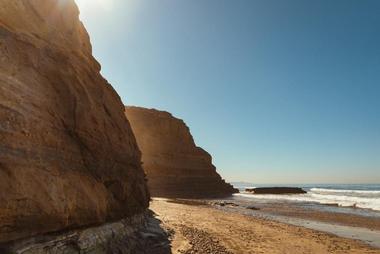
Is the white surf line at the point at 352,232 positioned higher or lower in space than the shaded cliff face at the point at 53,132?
lower

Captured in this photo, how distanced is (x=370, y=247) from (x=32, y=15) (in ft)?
71.1

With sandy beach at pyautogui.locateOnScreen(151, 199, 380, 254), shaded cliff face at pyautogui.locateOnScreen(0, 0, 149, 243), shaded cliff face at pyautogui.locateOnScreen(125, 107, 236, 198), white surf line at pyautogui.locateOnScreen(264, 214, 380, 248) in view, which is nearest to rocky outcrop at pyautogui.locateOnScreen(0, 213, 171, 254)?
shaded cliff face at pyautogui.locateOnScreen(0, 0, 149, 243)

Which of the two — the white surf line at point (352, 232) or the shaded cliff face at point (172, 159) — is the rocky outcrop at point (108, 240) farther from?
the shaded cliff face at point (172, 159)

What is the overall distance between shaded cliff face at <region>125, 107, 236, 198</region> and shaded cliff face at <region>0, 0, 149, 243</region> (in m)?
54.3

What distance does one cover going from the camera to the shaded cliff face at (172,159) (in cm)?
7294

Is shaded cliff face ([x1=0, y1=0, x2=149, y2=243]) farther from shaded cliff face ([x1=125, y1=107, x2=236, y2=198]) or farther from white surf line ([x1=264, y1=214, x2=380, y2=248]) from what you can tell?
shaded cliff face ([x1=125, y1=107, x2=236, y2=198])

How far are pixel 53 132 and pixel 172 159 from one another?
2685 inches

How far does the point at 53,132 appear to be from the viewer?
10016mm

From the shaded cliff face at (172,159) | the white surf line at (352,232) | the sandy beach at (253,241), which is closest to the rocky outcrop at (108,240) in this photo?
the sandy beach at (253,241)

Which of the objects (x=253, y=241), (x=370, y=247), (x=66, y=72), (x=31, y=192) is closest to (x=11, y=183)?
(x=31, y=192)

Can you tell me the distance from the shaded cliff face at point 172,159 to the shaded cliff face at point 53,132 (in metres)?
54.3

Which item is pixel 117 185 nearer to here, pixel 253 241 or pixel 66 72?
pixel 66 72

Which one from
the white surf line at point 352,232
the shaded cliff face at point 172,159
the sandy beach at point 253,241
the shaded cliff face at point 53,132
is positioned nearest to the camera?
the shaded cliff face at point 53,132

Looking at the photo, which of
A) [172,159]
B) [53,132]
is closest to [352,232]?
[53,132]
